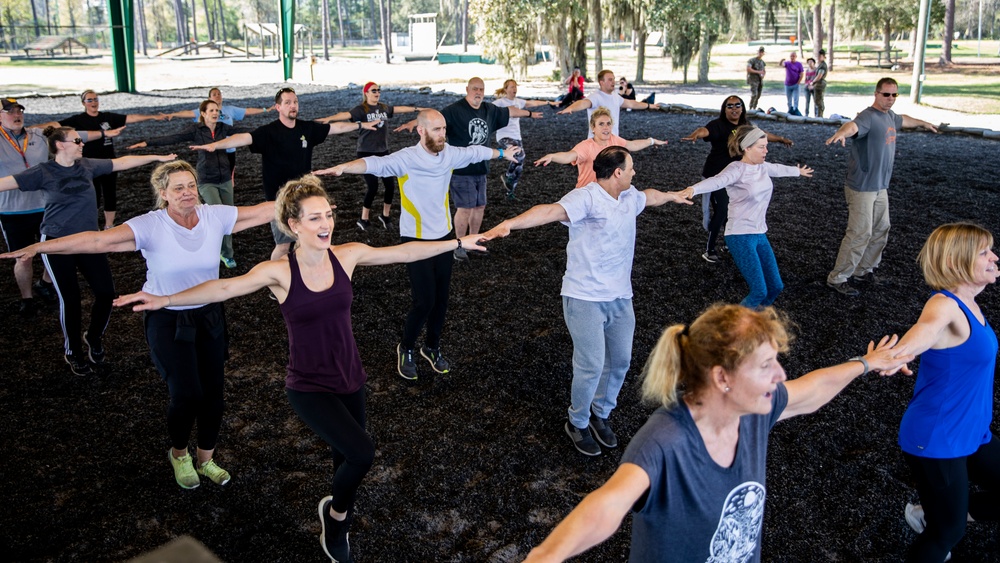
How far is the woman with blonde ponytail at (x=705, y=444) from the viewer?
2.42m

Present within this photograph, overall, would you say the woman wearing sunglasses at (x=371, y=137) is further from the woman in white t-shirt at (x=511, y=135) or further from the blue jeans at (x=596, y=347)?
the blue jeans at (x=596, y=347)

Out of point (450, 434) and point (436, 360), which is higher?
point (436, 360)

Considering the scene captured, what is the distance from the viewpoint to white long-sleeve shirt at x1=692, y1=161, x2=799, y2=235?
672cm

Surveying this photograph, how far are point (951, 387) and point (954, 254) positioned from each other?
0.58m

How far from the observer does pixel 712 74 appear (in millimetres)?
41094

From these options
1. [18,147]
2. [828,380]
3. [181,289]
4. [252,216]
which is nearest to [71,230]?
[18,147]

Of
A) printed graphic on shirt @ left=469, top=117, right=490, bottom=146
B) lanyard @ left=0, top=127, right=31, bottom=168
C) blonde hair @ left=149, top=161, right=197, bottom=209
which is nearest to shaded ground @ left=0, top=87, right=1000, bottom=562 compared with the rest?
printed graphic on shirt @ left=469, top=117, right=490, bottom=146

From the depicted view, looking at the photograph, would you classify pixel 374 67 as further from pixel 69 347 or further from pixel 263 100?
pixel 69 347

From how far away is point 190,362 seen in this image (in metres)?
4.54

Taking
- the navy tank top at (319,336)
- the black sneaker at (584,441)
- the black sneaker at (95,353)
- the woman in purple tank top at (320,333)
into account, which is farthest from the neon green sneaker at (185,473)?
the black sneaker at (584,441)

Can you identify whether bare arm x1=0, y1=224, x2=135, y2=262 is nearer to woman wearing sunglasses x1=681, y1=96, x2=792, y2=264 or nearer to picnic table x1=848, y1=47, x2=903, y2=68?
woman wearing sunglasses x1=681, y1=96, x2=792, y2=264

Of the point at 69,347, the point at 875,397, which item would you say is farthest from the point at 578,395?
the point at 69,347

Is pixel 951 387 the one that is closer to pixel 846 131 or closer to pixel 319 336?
pixel 319 336

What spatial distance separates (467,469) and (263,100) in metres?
25.0
